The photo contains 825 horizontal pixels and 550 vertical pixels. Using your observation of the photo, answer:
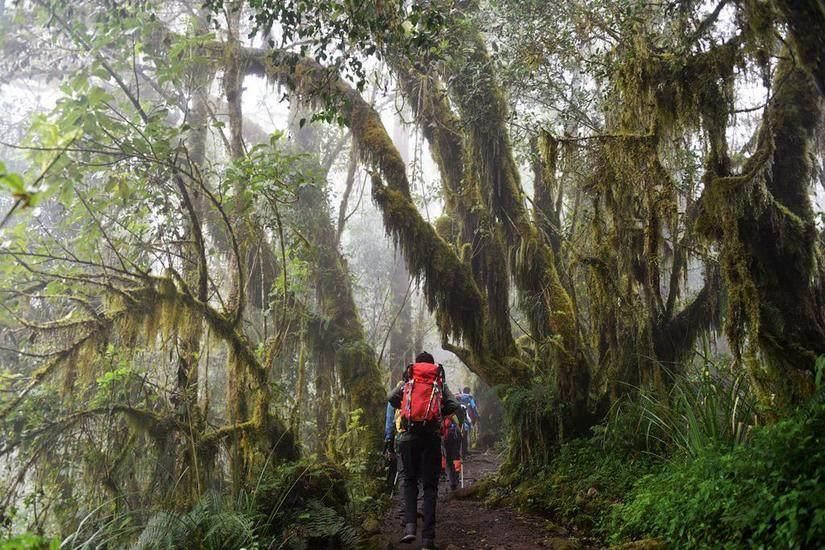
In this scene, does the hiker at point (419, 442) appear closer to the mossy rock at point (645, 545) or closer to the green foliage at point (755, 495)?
the mossy rock at point (645, 545)

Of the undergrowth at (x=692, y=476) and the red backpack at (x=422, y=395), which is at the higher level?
the red backpack at (x=422, y=395)

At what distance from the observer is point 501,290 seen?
1056 cm

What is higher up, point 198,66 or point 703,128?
point 198,66

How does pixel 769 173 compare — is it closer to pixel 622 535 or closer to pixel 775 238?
Answer: pixel 775 238

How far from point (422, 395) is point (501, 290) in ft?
17.2

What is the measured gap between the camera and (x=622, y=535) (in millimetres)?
4934

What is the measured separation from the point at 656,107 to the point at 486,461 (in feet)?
36.1

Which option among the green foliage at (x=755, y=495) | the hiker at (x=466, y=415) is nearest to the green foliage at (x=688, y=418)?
the green foliage at (x=755, y=495)

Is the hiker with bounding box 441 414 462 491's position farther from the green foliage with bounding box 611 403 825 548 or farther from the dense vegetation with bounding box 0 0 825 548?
the green foliage with bounding box 611 403 825 548

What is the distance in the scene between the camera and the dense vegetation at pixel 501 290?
484 centimetres

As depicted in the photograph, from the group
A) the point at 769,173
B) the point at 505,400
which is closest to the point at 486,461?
the point at 505,400

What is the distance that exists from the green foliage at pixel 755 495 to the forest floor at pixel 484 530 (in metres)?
1.18

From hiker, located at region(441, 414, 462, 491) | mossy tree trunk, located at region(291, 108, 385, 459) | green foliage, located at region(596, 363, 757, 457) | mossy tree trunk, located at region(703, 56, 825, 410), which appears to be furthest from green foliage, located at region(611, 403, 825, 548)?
mossy tree trunk, located at region(291, 108, 385, 459)

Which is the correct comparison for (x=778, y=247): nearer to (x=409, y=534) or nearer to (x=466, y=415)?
(x=409, y=534)
